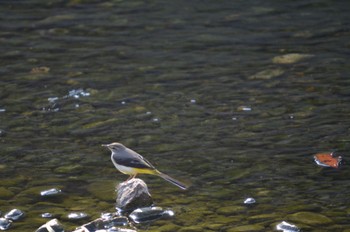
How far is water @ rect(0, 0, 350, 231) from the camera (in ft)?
29.3

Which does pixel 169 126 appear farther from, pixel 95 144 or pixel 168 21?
pixel 168 21

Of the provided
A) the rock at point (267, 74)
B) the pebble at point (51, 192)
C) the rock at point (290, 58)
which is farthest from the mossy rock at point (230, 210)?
the rock at point (290, 58)

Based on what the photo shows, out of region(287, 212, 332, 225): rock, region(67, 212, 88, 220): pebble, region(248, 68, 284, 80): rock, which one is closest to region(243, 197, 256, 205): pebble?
region(287, 212, 332, 225): rock

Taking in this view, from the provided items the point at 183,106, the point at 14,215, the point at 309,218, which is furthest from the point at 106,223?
the point at 183,106

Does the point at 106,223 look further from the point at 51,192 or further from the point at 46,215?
the point at 51,192

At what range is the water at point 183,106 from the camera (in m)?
8.92

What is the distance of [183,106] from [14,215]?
3897mm

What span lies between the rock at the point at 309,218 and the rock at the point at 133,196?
1493 mm

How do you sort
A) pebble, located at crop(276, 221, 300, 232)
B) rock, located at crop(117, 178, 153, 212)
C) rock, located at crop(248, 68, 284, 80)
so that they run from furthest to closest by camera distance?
rock, located at crop(248, 68, 284, 80), rock, located at crop(117, 178, 153, 212), pebble, located at crop(276, 221, 300, 232)

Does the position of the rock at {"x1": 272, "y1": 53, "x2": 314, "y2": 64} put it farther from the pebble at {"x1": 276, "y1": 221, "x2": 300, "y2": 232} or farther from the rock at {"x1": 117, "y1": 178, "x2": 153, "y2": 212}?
the pebble at {"x1": 276, "y1": 221, "x2": 300, "y2": 232}

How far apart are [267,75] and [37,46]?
4154 mm

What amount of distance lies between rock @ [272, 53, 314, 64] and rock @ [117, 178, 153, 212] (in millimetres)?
5257

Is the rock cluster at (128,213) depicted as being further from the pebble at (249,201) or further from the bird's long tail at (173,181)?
the pebble at (249,201)

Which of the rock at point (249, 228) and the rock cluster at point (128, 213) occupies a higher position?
the rock cluster at point (128, 213)
